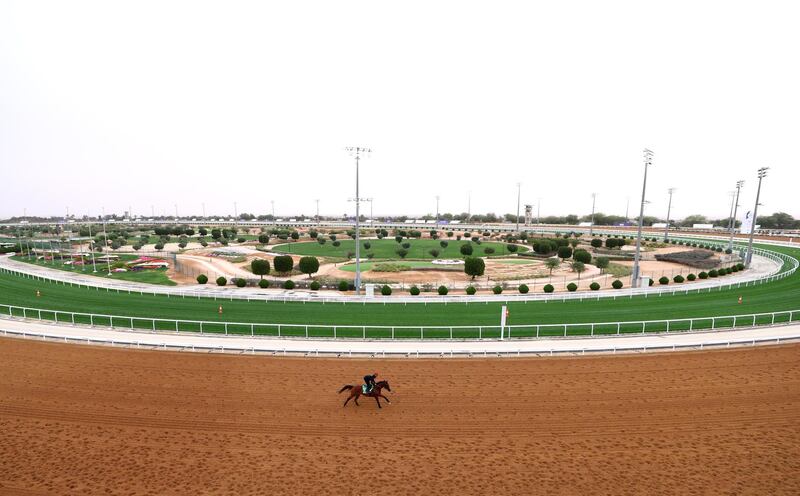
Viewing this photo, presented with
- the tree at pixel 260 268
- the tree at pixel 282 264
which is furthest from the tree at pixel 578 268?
the tree at pixel 260 268

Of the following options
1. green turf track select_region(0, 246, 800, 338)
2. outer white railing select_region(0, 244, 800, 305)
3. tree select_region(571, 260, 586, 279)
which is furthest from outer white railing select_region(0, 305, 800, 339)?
tree select_region(571, 260, 586, 279)

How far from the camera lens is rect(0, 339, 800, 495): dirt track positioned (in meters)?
7.44

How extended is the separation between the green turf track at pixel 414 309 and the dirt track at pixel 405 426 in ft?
14.1

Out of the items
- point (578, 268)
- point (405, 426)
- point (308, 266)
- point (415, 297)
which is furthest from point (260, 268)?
point (578, 268)

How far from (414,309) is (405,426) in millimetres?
12179

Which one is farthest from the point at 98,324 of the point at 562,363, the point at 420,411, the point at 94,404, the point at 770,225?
the point at 770,225

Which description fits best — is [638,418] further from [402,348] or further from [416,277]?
[416,277]

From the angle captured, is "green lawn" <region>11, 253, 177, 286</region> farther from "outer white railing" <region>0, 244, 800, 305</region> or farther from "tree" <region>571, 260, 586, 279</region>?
"tree" <region>571, 260, 586, 279</region>

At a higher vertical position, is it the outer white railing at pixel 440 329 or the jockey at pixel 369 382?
the jockey at pixel 369 382

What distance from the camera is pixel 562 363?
1279cm

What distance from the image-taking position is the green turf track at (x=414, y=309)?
58.5 feet

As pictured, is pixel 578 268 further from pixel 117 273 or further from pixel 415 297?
pixel 117 273

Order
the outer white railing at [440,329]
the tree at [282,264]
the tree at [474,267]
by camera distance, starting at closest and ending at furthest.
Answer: the outer white railing at [440,329] < the tree at [474,267] < the tree at [282,264]

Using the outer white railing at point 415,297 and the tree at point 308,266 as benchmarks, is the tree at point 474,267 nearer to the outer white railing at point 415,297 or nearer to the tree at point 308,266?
the outer white railing at point 415,297
